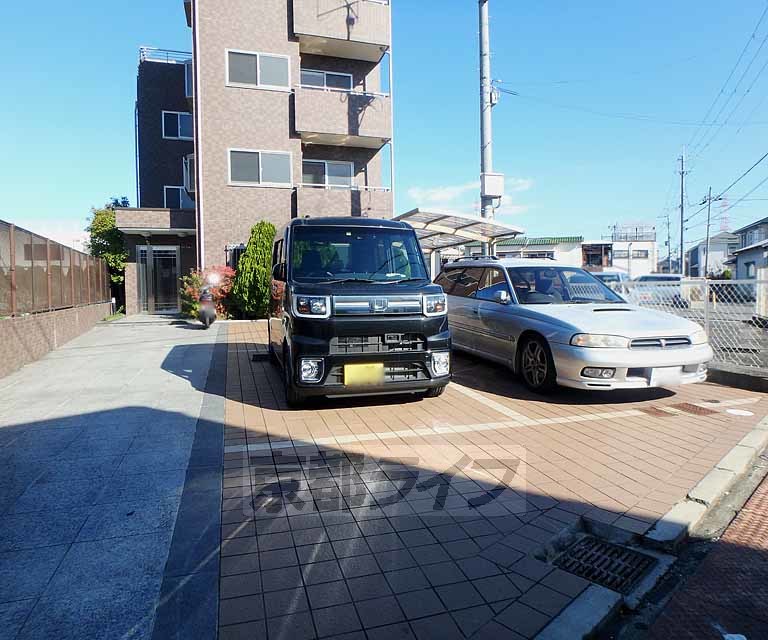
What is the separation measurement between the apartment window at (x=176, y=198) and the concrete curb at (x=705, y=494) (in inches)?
836

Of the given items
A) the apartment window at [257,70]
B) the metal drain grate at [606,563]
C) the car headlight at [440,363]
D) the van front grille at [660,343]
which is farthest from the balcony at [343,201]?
the metal drain grate at [606,563]

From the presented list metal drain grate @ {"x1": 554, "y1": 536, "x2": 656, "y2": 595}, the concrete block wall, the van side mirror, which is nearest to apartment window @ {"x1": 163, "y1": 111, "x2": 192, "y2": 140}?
the concrete block wall

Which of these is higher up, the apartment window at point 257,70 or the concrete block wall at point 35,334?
the apartment window at point 257,70

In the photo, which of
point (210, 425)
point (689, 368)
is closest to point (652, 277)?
point (689, 368)

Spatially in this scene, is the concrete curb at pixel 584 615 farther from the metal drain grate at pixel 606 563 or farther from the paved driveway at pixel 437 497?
the metal drain grate at pixel 606 563

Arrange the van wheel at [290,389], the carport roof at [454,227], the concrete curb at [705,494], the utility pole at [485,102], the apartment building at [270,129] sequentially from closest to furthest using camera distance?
the concrete curb at [705,494] < the van wheel at [290,389] < the carport roof at [454,227] < the utility pole at [485,102] < the apartment building at [270,129]

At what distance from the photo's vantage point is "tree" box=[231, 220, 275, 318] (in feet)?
49.0

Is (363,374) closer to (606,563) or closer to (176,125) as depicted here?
(606,563)

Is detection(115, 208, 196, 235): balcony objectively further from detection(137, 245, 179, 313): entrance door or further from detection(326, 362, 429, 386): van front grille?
detection(326, 362, 429, 386): van front grille

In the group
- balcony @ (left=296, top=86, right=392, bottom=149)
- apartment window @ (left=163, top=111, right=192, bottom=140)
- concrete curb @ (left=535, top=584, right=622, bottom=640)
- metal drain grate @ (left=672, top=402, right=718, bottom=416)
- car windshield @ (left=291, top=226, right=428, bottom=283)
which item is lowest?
concrete curb @ (left=535, top=584, right=622, bottom=640)

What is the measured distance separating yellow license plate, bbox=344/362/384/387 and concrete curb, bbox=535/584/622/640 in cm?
305

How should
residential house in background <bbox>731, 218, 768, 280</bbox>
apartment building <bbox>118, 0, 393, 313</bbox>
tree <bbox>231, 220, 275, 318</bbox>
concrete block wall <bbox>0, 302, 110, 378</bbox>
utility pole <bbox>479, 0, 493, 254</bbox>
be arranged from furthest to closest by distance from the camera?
residential house in background <bbox>731, 218, 768, 280</bbox> → apartment building <bbox>118, 0, 393, 313</bbox> → tree <bbox>231, 220, 275, 318</bbox> → utility pole <bbox>479, 0, 493, 254</bbox> → concrete block wall <bbox>0, 302, 110, 378</bbox>

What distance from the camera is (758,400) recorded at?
6.45 metres

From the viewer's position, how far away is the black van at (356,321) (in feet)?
Answer: 17.3
